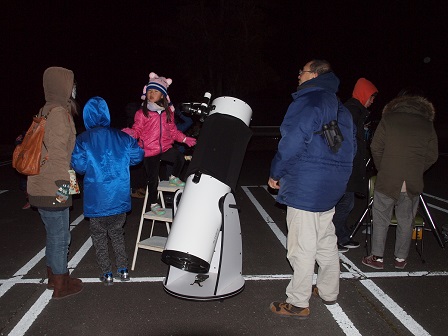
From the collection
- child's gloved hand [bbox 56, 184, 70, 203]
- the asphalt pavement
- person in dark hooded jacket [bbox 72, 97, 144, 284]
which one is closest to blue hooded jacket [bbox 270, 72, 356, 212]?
the asphalt pavement

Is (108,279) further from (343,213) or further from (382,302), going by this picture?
(343,213)

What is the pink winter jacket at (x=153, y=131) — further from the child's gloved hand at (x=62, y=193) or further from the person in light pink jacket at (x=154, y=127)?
the child's gloved hand at (x=62, y=193)

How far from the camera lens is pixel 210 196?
11.6 feet

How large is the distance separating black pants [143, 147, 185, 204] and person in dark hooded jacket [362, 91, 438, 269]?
2380 millimetres

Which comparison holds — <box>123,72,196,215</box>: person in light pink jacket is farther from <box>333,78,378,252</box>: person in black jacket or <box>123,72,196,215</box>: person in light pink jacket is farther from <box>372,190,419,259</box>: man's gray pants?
<box>372,190,419,259</box>: man's gray pants

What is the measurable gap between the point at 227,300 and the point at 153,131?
224 cm

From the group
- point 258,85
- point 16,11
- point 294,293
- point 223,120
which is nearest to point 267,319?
point 294,293

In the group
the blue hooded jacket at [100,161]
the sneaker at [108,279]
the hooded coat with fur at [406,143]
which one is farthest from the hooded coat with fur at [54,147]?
the hooded coat with fur at [406,143]

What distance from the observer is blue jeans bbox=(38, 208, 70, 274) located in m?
3.76

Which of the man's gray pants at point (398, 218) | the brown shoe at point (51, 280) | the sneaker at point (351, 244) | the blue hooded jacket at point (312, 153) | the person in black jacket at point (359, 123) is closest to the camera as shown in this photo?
the blue hooded jacket at point (312, 153)

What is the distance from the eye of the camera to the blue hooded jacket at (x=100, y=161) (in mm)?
Result: 3846

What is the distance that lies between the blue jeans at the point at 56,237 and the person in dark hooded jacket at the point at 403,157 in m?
3.19

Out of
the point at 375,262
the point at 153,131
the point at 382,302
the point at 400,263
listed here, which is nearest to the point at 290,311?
the point at 382,302

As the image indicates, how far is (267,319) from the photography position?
140 inches
